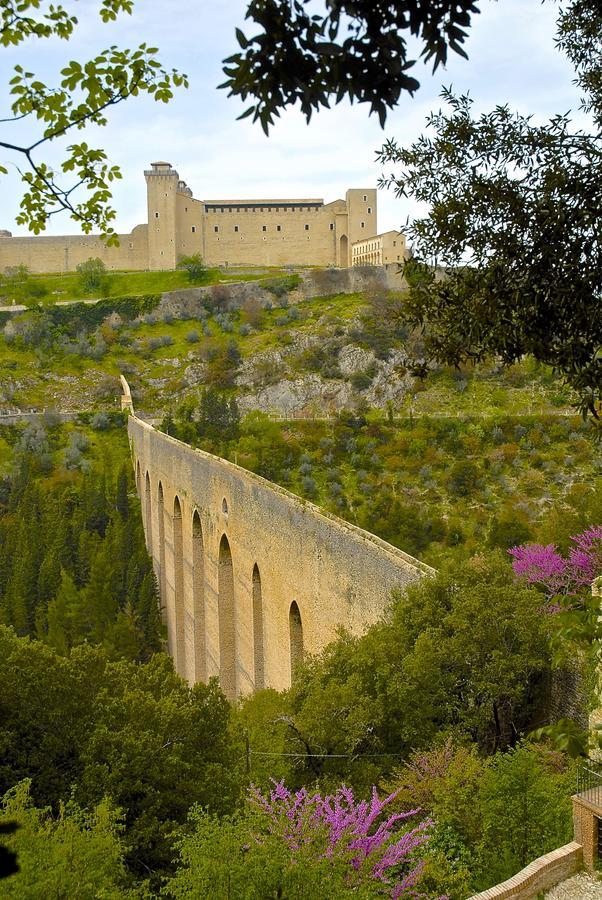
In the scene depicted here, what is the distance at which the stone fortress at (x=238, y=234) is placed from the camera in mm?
67812

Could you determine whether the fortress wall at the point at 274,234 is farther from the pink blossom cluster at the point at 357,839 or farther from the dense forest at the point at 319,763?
the pink blossom cluster at the point at 357,839

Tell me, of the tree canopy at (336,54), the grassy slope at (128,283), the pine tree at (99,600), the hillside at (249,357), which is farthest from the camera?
the grassy slope at (128,283)

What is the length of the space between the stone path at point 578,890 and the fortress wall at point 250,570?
13.3ft

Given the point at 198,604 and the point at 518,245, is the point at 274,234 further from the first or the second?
the point at 518,245

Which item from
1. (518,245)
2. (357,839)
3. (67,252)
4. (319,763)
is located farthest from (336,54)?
(67,252)

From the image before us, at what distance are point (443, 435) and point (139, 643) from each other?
16.9m

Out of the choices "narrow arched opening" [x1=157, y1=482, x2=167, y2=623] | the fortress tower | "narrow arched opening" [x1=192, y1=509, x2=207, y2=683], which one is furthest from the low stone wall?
the fortress tower

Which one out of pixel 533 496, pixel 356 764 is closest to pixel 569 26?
pixel 356 764

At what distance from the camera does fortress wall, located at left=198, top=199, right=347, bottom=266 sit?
69.3 m

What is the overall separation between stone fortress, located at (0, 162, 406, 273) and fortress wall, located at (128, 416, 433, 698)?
4357 cm

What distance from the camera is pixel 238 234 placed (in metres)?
69.9

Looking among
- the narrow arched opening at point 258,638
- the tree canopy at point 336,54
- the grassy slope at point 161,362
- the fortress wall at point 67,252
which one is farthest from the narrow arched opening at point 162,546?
the fortress wall at point 67,252

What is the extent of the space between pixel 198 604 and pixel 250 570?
6312mm

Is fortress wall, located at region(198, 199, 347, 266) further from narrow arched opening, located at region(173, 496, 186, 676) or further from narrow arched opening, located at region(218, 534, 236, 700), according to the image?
narrow arched opening, located at region(218, 534, 236, 700)
